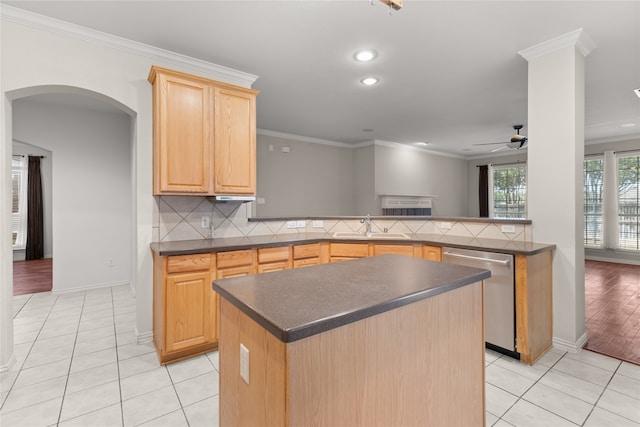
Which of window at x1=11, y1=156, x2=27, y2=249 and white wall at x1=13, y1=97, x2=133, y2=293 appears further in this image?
window at x1=11, y1=156, x2=27, y2=249

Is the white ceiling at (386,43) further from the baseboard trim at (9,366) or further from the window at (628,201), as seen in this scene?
the baseboard trim at (9,366)

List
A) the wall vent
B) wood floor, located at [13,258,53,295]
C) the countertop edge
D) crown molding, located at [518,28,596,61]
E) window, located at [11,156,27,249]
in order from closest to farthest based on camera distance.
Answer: the countertop edge → crown molding, located at [518,28,596,61] → wood floor, located at [13,258,53,295] → the wall vent → window, located at [11,156,27,249]

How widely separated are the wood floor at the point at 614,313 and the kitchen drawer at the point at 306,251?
2601 millimetres

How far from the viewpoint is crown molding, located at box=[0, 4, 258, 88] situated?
2.33 meters

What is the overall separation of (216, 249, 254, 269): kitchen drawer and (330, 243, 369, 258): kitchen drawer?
1.00 m

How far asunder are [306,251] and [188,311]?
1291 millimetres

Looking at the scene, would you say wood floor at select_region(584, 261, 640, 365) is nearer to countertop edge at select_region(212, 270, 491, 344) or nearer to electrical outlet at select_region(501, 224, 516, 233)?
electrical outlet at select_region(501, 224, 516, 233)

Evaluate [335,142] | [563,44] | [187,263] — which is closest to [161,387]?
[187,263]

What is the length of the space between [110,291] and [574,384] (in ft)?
17.7

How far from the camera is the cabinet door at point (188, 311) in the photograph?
2408mm

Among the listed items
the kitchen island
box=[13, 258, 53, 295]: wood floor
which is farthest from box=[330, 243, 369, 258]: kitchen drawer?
box=[13, 258, 53, 295]: wood floor

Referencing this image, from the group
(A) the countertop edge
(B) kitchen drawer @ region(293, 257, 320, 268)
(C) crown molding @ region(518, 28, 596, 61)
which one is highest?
(C) crown molding @ region(518, 28, 596, 61)

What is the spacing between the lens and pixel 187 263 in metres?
2.47

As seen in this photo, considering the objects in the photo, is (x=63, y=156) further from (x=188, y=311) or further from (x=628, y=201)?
(x=628, y=201)
